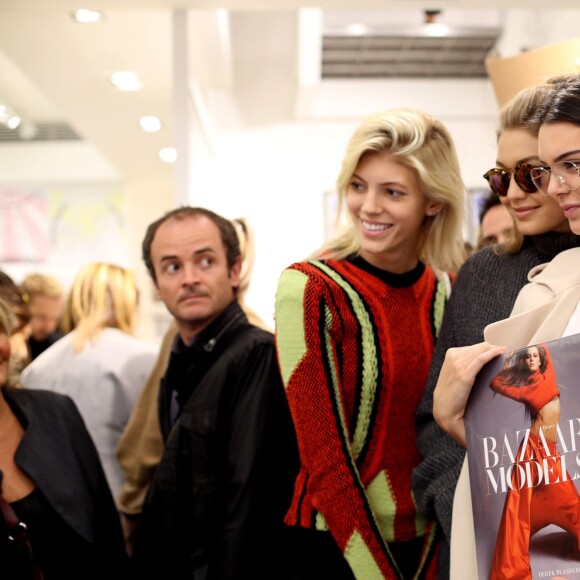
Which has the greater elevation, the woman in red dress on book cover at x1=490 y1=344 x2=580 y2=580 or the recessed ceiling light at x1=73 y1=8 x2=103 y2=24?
the recessed ceiling light at x1=73 y1=8 x2=103 y2=24

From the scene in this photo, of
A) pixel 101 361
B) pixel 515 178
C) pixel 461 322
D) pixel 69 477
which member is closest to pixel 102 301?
pixel 101 361

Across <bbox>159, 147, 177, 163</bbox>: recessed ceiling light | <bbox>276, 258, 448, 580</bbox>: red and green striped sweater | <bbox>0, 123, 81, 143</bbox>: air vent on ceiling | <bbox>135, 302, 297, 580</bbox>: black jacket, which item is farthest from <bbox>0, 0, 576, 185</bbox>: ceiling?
<bbox>0, 123, 81, 143</bbox>: air vent on ceiling

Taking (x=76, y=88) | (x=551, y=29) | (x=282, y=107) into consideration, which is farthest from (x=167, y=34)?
(x=551, y=29)

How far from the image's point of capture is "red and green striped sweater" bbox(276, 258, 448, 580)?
1.65 metres

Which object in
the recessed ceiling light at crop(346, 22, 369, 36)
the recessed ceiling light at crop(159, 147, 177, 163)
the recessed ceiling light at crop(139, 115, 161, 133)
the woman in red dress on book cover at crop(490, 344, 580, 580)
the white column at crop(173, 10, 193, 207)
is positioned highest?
the recessed ceiling light at crop(346, 22, 369, 36)

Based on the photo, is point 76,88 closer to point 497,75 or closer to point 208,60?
point 208,60

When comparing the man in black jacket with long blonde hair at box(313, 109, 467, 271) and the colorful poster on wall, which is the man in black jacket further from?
the colorful poster on wall

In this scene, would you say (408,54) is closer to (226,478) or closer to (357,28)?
(357,28)

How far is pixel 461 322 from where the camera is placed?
157 centimetres

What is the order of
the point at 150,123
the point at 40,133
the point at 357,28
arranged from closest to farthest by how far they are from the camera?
the point at 357,28 → the point at 150,123 → the point at 40,133

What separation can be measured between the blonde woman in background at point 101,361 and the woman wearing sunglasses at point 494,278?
69.7 inches

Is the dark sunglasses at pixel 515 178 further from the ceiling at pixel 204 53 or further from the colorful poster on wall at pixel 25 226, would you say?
the colorful poster on wall at pixel 25 226

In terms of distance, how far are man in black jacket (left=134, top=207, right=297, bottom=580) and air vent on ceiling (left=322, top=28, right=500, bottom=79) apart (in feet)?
11.0

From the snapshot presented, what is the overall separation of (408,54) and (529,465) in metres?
4.59
